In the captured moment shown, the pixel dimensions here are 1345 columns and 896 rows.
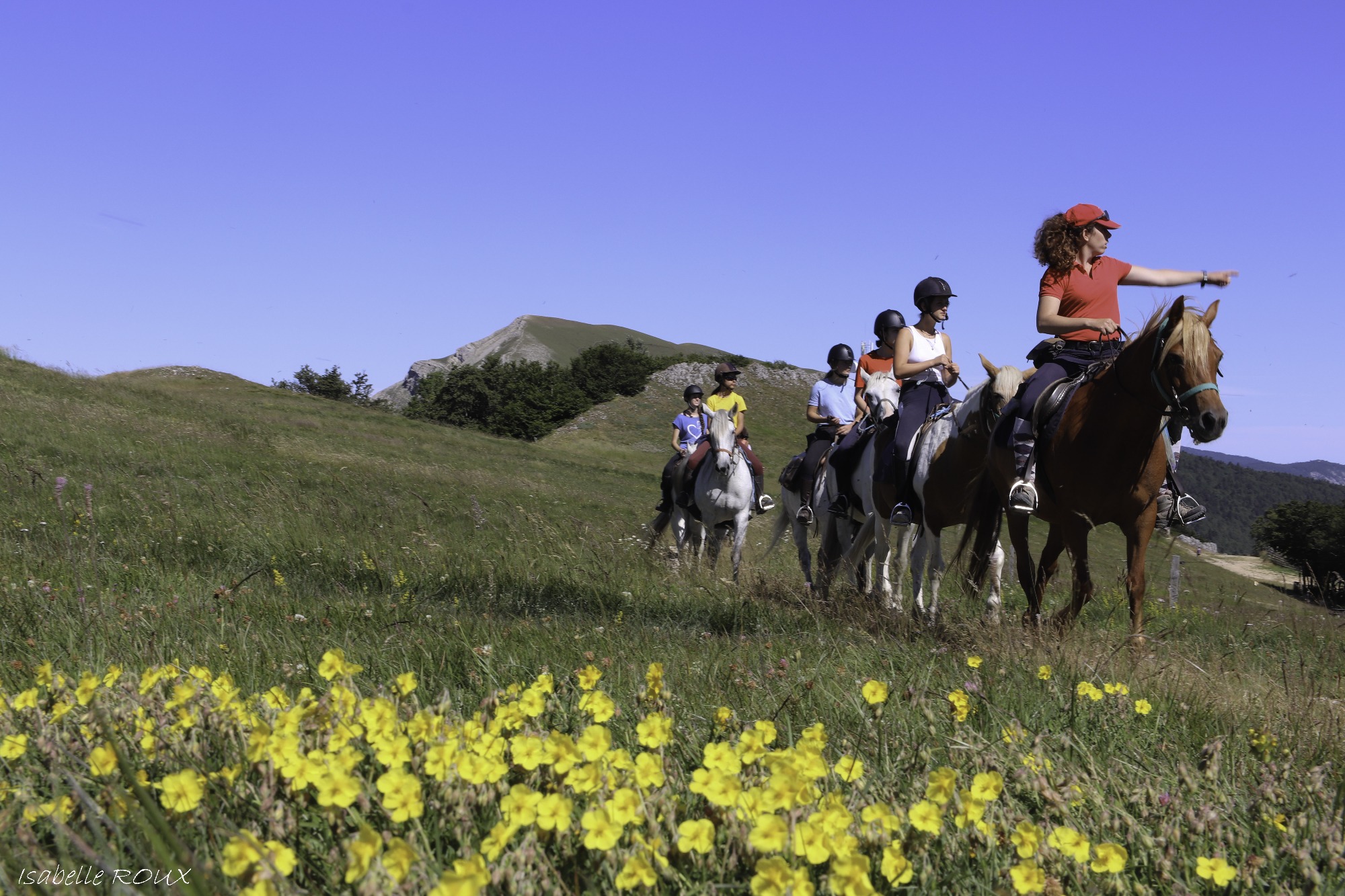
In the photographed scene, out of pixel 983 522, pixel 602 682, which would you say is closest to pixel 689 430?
pixel 983 522

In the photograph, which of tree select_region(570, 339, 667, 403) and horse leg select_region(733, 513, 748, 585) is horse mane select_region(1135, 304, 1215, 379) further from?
tree select_region(570, 339, 667, 403)

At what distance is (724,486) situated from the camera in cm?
1169

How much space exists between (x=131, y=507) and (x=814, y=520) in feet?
24.9

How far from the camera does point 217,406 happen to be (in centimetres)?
3738

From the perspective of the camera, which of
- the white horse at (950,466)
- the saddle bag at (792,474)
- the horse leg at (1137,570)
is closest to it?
the horse leg at (1137,570)

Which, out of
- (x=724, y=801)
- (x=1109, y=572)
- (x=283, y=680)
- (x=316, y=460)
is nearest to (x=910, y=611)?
(x=283, y=680)

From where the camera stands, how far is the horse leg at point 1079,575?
6.46 m

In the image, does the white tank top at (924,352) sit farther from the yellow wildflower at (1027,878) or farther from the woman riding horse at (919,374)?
the yellow wildflower at (1027,878)

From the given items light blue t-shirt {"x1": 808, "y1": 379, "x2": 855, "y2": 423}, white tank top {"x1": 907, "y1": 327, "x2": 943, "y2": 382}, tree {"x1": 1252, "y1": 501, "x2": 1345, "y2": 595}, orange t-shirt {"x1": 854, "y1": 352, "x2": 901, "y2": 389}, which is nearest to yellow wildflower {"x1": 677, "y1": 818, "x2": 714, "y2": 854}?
white tank top {"x1": 907, "y1": 327, "x2": 943, "y2": 382}

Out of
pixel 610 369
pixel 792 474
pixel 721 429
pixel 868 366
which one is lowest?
pixel 792 474

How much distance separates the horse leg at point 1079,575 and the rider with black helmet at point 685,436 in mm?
6479

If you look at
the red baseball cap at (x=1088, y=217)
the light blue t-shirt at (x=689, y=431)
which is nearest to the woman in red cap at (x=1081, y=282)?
the red baseball cap at (x=1088, y=217)

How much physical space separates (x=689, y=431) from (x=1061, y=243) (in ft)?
23.0

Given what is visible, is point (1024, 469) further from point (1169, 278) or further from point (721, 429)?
point (721, 429)
